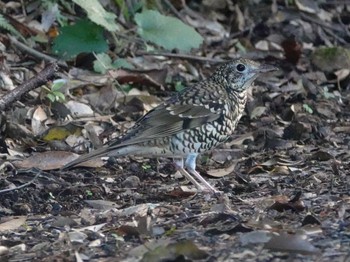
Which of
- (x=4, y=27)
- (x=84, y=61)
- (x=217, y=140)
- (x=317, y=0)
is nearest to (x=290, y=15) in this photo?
(x=317, y=0)

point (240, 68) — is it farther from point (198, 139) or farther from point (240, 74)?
point (198, 139)

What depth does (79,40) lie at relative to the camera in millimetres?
9102

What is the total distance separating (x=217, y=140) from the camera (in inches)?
295

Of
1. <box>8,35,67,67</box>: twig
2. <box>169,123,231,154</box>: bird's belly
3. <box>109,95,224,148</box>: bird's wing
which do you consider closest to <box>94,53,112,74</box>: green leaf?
<box>8,35,67,67</box>: twig

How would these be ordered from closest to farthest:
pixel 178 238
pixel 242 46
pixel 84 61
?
pixel 178 238 → pixel 84 61 → pixel 242 46

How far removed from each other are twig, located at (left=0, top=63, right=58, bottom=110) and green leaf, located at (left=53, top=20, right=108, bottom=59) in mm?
1693

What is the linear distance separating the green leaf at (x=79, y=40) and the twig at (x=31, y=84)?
169 cm

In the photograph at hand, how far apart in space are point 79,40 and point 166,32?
2.81ft

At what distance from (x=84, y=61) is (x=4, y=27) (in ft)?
3.54

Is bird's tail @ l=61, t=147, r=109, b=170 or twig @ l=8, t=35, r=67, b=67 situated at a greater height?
twig @ l=8, t=35, r=67, b=67

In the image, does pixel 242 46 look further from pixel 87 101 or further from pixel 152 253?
pixel 152 253

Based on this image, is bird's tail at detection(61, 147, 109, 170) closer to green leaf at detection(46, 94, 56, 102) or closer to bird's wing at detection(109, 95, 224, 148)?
bird's wing at detection(109, 95, 224, 148)

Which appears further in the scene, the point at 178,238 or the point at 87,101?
the point at 87,101

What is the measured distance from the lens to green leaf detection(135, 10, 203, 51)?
30.7 ft
